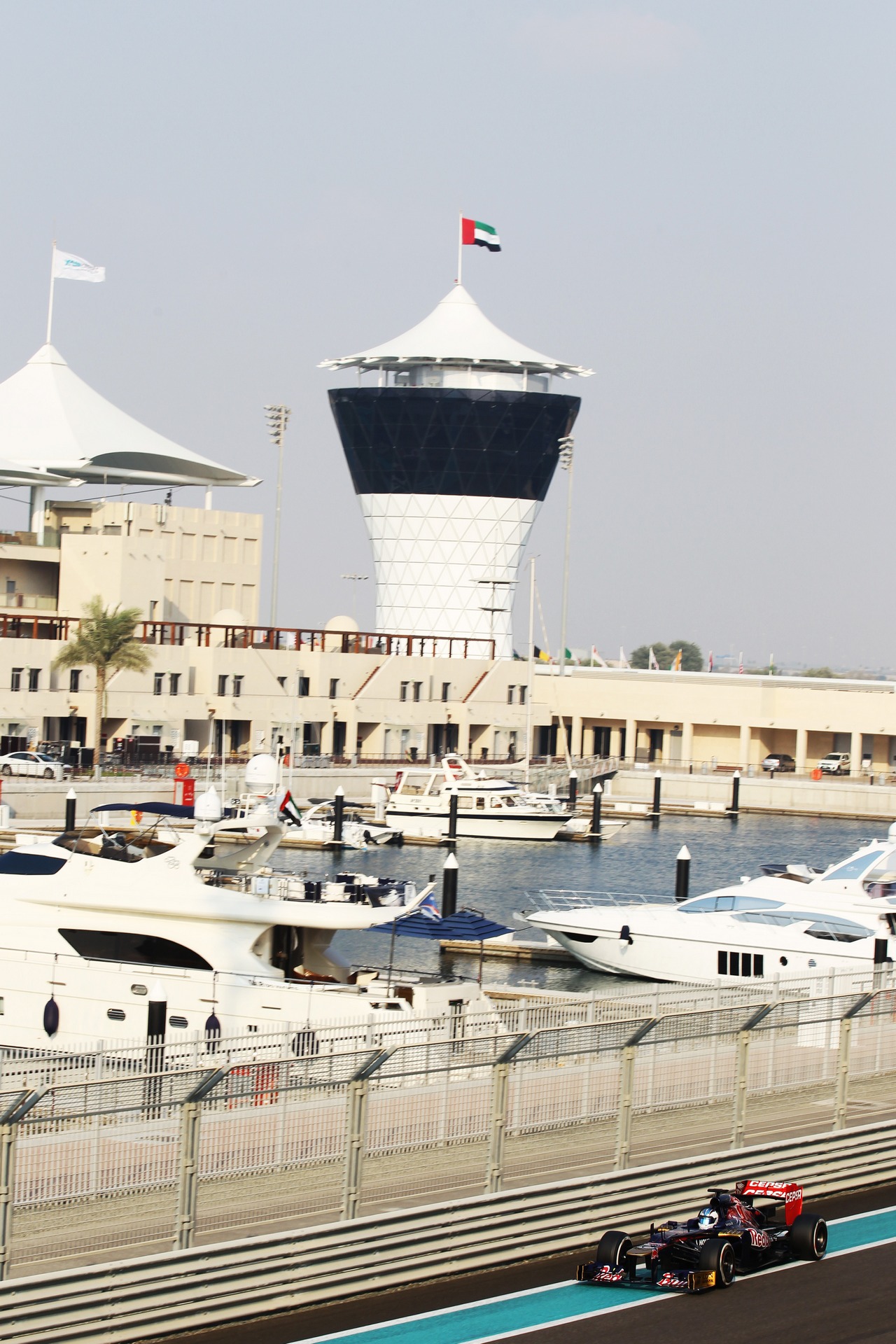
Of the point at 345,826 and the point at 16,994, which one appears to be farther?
the point at 345,826

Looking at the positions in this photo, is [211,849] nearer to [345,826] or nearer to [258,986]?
[258,986]

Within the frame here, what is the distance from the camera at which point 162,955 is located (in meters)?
28.2

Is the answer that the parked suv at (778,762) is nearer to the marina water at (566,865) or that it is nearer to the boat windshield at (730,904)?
the marina water at (566,865)

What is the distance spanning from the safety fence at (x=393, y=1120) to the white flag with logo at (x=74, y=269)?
106 metres

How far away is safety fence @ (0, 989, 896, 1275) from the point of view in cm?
1480

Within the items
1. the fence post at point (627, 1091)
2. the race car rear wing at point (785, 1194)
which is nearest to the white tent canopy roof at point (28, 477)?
the fence post at point (627, 1091)

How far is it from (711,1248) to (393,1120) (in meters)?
3.10

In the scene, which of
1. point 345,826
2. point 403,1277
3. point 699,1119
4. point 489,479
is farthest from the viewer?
point 489,479

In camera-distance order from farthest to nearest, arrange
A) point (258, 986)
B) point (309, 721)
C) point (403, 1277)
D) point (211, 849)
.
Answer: point (309, 721)
point (211, 849)
point (258, 986)
point (403, 1277)

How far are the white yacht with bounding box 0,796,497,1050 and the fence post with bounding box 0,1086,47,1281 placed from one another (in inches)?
473

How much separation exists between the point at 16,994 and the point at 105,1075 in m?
13.3

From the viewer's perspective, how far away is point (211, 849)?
102 ft

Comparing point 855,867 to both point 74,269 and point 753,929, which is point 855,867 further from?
point 74,269

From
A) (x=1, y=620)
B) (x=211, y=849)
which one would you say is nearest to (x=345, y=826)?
(x=1, y=620)
